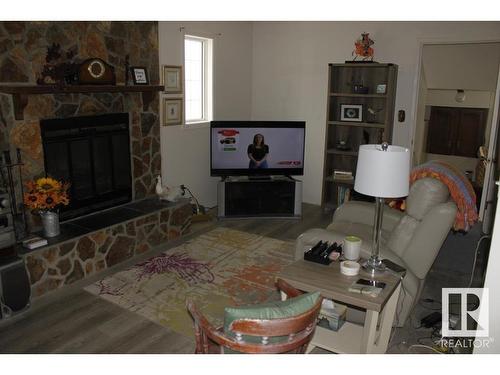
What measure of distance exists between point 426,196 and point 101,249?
264 cm

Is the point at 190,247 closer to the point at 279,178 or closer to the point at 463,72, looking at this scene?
the point at 279,178

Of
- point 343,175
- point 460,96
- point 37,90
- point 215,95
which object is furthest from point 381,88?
point 37,90

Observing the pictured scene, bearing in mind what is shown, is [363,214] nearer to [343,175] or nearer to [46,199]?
[343,175]

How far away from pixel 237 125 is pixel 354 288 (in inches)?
124

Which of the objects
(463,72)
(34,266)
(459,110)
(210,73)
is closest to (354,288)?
(34,266)

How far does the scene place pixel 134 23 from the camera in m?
4.34

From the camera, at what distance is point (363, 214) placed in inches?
160

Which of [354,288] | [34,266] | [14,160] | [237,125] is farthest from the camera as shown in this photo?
[237,125]

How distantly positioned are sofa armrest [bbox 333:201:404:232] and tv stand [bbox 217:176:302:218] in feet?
4.15

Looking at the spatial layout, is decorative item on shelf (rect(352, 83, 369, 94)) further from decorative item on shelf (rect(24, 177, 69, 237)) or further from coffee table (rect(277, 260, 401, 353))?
decorative item on shelf (rect(24, 177, 69, 237))

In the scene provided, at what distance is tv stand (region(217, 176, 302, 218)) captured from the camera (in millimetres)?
5320

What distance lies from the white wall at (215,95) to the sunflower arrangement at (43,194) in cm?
157

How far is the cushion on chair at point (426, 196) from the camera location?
2906 millimetres

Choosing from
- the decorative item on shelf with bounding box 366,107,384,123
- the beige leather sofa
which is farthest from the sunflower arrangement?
the decorative item on shelf with bounding box 366,107,384,123
